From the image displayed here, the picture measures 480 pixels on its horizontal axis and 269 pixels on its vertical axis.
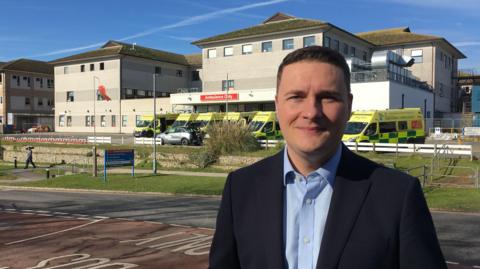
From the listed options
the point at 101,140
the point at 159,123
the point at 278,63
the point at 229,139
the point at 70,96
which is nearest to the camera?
the point at 229,139

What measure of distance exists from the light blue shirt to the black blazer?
0.13 feet

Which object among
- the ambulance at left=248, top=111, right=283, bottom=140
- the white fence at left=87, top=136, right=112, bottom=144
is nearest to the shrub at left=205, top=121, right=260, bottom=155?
the ambulance at left=248, top=111, right=283, bottom=140

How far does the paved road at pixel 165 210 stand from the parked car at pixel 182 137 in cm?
1534

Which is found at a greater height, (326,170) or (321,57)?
(321,57)

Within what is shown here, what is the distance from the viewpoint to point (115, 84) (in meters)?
66.6

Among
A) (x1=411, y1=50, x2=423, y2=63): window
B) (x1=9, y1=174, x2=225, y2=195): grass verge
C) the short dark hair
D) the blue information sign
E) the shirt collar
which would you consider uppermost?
(x1=411, y1=50, x2=423, y2=63): window

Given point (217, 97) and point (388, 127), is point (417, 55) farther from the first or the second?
point (388, 127)

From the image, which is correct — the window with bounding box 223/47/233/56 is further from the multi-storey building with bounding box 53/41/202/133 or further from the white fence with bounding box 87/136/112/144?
the white fence with bounding box 87/136/112/144

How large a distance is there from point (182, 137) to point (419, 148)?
18.0 meters

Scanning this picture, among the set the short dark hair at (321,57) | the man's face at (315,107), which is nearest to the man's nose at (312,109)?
the man's face at (315,107)

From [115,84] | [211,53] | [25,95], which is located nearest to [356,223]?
[211,53]

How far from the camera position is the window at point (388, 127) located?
28.5 meters

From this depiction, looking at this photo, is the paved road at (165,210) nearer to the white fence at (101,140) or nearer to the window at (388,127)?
the window at (388,127)

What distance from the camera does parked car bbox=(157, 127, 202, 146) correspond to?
36094mm
